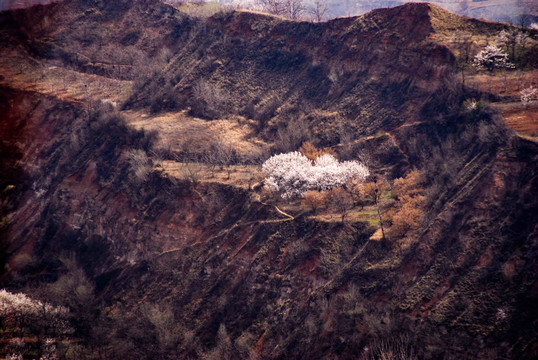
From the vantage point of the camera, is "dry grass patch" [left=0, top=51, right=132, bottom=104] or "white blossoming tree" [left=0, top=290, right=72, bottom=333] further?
"dry grass patch" [left=0, top=51, right=132, bottom=104]

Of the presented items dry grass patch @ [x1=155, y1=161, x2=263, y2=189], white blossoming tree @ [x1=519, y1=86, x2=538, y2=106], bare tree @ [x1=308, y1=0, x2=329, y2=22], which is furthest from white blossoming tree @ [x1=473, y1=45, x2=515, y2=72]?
bare tree @ [x1=308, y1=0, x2=329, y2=22]

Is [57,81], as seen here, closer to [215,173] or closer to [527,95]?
[215,173]

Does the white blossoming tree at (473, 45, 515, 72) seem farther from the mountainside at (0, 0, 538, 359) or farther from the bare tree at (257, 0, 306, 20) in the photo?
the bare tree at (257, 0, 306, 20)

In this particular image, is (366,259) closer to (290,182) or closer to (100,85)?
(290,182)

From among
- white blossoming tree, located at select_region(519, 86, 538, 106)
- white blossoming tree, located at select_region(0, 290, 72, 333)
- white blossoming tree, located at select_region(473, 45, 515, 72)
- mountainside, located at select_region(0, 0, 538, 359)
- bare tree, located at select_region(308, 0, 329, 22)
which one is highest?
bare tree, located at select_region(308, 0, 329, 22)

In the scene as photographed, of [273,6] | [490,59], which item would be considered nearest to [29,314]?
[490,59]

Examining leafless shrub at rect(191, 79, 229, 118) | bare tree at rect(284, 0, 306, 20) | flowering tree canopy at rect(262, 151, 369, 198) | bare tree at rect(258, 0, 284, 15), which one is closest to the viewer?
flowering tree canopy at rect(262, 151, 369, 198)

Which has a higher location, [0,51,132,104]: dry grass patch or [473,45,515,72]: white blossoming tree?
[473,45,515,72]: white blossoming tree

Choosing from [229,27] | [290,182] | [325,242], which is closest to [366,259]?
[325,242]
